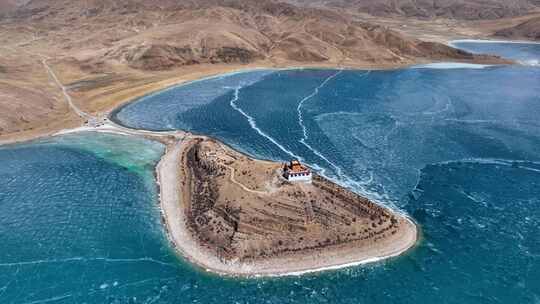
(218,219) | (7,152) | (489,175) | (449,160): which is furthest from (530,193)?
(7,152)

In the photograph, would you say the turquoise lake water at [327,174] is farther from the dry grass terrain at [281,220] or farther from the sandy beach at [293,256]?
the dry grass terrain at [281,220]

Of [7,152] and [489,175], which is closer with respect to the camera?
[489,175]

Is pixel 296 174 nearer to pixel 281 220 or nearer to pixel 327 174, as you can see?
pixel 281 220

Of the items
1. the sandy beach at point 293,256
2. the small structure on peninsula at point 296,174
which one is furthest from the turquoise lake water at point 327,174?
Result: the small structure on peninsula at point 296,174

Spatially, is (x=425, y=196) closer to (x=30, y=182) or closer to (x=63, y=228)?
(x=63, y=228)

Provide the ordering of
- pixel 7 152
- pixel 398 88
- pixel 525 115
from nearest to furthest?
pixel 7 152, pixel 525 115, pixel 398 88

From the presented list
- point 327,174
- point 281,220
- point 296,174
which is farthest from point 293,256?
point 327,174
